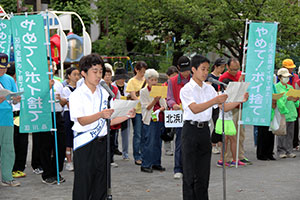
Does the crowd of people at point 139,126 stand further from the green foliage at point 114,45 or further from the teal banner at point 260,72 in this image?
the green foliage at point 114,45

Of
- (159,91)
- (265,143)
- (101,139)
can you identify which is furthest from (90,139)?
(265,143)

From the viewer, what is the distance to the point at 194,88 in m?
6.11

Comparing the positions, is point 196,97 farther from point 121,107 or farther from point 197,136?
point 121,107

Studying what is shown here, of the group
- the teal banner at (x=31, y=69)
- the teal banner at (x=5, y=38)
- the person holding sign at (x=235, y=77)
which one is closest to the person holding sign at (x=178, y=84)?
the person holding sign at (x=235, y=77)

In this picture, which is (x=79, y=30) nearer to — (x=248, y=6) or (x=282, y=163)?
(x=248, y=6)

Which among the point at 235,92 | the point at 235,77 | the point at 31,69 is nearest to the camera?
the point at 235,92

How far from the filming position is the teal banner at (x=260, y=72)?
369 inches

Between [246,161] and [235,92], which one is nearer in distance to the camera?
[235,92]

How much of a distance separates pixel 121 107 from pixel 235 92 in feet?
5.24

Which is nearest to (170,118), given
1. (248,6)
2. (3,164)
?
(3,164)

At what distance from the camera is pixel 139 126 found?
10.4 metres

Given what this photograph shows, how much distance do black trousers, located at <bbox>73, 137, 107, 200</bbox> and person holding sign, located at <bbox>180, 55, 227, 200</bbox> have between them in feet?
3.92

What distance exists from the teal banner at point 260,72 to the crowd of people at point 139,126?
0.87 ft

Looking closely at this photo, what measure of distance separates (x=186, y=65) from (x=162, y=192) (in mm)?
2097
